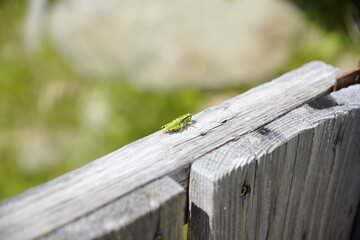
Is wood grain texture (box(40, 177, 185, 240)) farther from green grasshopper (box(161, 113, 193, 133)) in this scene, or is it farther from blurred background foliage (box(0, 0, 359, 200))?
blurred background foliage (box(0, 0, 359, 200))

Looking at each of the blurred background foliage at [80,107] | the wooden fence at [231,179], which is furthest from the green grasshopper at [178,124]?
the blurred background foliage at [80,107]

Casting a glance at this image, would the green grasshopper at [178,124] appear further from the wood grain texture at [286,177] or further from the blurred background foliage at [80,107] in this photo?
the blurred background foliage at [80,107]

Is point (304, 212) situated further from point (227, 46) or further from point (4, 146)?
point (4, 146)

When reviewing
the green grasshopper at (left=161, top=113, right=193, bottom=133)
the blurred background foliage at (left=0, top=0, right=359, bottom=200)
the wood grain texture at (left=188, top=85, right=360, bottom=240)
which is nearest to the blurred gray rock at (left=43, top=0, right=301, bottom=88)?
the blurred background foliage at (left=0, top=0, right=359, bottom=200)

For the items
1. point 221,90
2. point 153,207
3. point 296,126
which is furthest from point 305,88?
point 221,90

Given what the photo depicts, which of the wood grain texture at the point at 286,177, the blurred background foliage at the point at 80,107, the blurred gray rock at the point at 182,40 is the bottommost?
the blurred background foliage at the point at 80,107

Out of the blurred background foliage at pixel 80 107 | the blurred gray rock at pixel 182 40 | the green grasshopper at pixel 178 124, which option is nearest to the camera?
the green grasshopper at pixel 178 124
